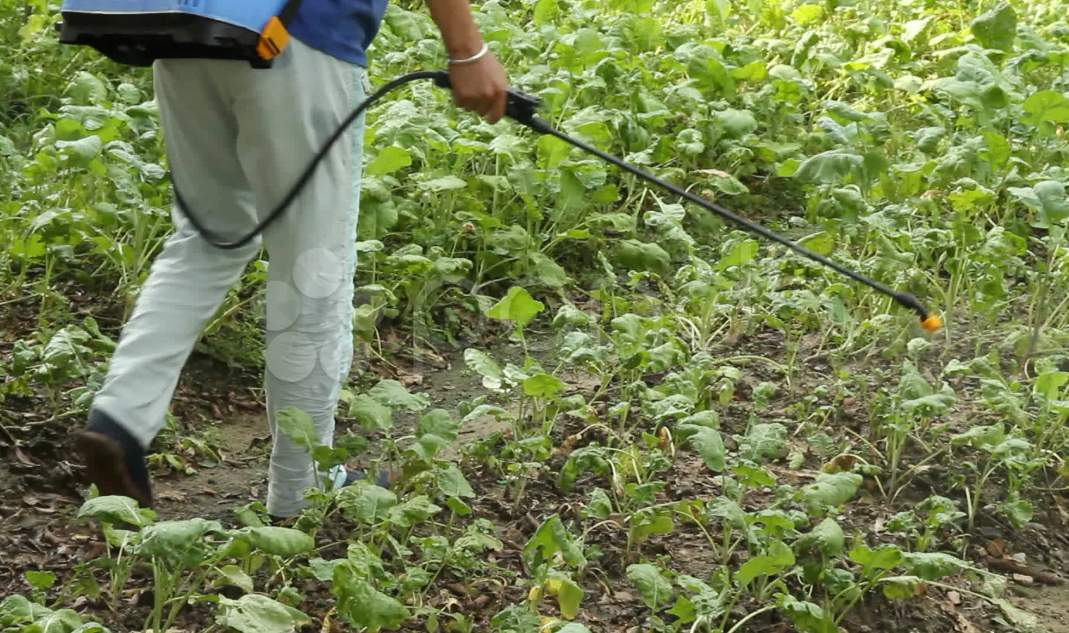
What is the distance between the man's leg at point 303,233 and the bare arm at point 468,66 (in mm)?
198

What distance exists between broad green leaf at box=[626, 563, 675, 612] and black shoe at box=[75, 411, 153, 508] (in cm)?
110

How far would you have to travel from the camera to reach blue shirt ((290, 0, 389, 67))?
2590mm

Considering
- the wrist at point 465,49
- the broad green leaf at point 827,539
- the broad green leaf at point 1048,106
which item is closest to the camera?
the wrist at point 465,49

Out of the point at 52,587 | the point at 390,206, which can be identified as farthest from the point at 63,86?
the point at 52,587

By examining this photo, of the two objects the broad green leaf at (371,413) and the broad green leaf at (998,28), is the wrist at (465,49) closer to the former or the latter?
the broad green leaf at (371,413)

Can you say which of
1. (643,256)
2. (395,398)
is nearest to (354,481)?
(395,398)

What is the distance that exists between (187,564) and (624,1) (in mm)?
4298

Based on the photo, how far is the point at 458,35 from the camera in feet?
9.04

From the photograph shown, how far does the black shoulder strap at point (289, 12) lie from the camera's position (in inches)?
98.1

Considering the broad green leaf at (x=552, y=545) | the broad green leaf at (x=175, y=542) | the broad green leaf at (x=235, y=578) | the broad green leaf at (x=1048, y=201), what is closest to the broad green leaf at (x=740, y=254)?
the broad green leaf at (x=1048, y=201)

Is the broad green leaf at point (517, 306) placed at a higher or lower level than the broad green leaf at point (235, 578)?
higher

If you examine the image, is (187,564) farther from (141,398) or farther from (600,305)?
(600,305)

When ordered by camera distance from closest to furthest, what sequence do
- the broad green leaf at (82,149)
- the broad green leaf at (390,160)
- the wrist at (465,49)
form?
the wrist at (465,49)
the broad green leaf at (82,149)
the broad green leaf at (390,160)

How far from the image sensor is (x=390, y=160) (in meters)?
4.24
